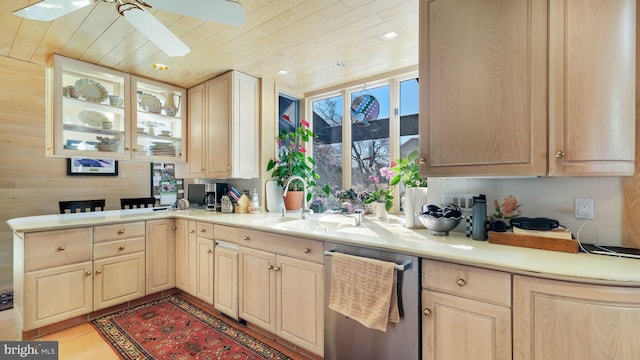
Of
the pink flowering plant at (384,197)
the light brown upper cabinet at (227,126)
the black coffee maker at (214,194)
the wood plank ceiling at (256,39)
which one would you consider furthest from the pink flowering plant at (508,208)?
the black coffee maker at (214,194)

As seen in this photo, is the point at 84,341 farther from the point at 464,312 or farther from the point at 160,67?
the point at 464,312

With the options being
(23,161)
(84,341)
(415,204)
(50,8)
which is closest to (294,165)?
(415,204)

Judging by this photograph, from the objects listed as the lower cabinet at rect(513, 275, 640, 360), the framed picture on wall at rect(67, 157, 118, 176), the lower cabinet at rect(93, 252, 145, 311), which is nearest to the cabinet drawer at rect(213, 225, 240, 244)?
the lower cabinet at rect(93, 252, 145, 311)

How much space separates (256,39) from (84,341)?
263cm

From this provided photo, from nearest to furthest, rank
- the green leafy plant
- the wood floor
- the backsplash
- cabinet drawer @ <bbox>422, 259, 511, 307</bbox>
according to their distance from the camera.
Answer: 1. cabinet drawer @ <bbox>422, 259, 511, 307</bbox>
2. the backsplash
3. the wood floor
4. the green leafy plant

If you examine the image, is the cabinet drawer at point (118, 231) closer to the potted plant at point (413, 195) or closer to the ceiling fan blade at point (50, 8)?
the ceiling fan blade at point (50, 8)

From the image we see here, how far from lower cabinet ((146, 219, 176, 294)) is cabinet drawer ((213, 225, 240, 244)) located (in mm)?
737

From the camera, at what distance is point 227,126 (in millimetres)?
2928

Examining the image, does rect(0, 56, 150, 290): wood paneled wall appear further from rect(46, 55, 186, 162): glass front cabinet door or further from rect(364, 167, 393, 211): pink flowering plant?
rect(364, 167, 393, 211): pink flowering plant

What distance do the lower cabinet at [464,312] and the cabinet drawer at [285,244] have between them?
0.69 metres

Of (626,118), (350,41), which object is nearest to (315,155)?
(350,41)

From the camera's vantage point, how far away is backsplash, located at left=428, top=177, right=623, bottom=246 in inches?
56.7

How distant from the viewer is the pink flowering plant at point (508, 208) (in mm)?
1676

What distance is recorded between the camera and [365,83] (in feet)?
9.62
